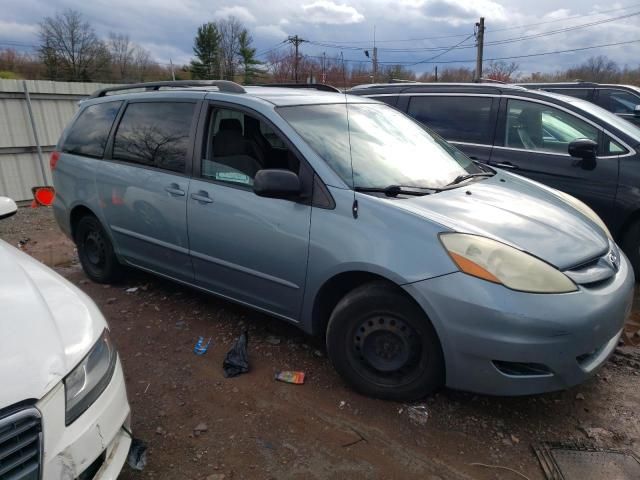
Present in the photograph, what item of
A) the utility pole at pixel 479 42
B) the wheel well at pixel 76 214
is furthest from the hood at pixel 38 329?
the utility pole at pixel 479 42

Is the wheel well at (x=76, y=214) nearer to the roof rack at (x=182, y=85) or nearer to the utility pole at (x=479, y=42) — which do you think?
the roof rack at (x=182, y=85)

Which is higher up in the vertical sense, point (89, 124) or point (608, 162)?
point (89, 124)

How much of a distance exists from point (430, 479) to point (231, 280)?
180cm

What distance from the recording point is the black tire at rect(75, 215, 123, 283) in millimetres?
4469

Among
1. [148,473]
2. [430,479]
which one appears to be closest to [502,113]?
[430,479]

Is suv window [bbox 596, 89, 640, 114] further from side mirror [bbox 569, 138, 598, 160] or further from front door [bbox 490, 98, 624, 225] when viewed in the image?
side mirror [bbox 569, 138, 598, 160]

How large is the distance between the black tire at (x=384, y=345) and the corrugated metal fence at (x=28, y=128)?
8.58 m

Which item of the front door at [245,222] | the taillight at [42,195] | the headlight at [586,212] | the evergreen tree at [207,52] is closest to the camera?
the front door at [245,222]

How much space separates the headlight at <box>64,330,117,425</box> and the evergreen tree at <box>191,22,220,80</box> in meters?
62.4

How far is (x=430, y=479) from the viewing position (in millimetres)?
2287

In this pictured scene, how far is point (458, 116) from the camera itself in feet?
18.0

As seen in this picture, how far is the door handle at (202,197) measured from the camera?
11.1 feet

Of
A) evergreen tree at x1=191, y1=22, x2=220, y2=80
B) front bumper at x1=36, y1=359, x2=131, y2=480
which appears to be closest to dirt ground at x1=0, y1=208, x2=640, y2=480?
front bumper at x1=36, y1=359, x2=131, y2=480

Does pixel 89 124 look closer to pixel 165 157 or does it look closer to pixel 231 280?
pixel 165 157
